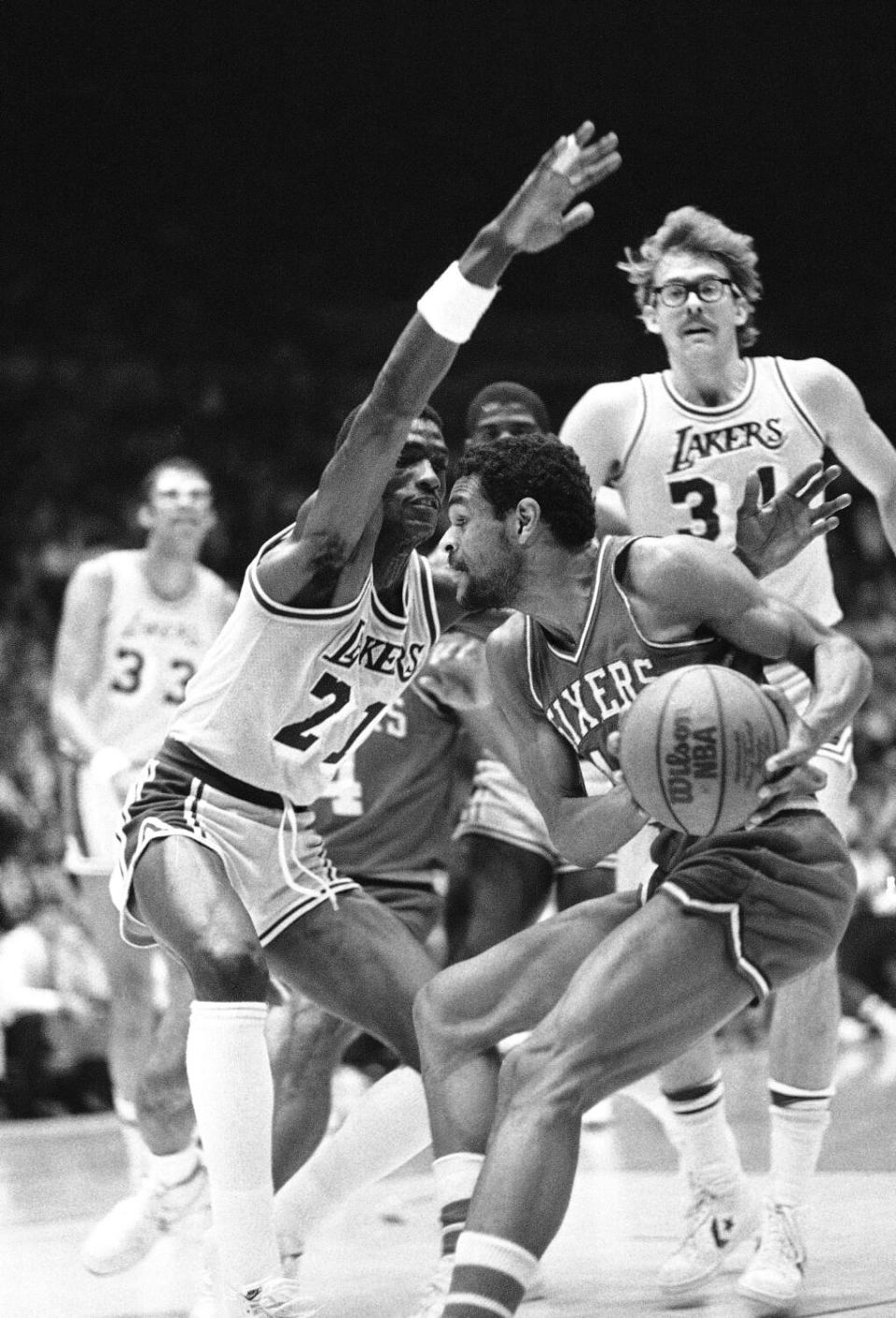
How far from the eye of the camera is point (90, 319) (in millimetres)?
16031

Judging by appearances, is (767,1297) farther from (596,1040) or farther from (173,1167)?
(173,1167)

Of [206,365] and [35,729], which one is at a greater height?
[206,365]

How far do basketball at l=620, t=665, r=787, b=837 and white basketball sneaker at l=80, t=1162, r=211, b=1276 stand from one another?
2162 millimetres

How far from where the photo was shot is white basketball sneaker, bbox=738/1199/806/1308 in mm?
4246

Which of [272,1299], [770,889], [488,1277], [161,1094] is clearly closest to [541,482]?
[770,889]

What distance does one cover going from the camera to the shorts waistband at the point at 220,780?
4188mm

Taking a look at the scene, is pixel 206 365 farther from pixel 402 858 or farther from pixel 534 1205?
pixel 534 1205

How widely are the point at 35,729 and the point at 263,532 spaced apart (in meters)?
3.31

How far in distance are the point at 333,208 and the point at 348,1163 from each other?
1289 centimetres

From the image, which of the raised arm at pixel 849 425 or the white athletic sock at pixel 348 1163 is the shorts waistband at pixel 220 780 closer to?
the white athletic sock at pixel 348 1163

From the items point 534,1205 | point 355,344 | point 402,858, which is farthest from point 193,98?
point 534,1205

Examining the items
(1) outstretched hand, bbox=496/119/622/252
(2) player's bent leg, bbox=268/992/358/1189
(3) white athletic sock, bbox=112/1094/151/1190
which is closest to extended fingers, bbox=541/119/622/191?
(1) outstretched hand, bbox=496/119/622/252

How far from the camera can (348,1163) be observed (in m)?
4.48

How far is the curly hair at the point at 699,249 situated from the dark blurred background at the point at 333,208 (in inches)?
336
